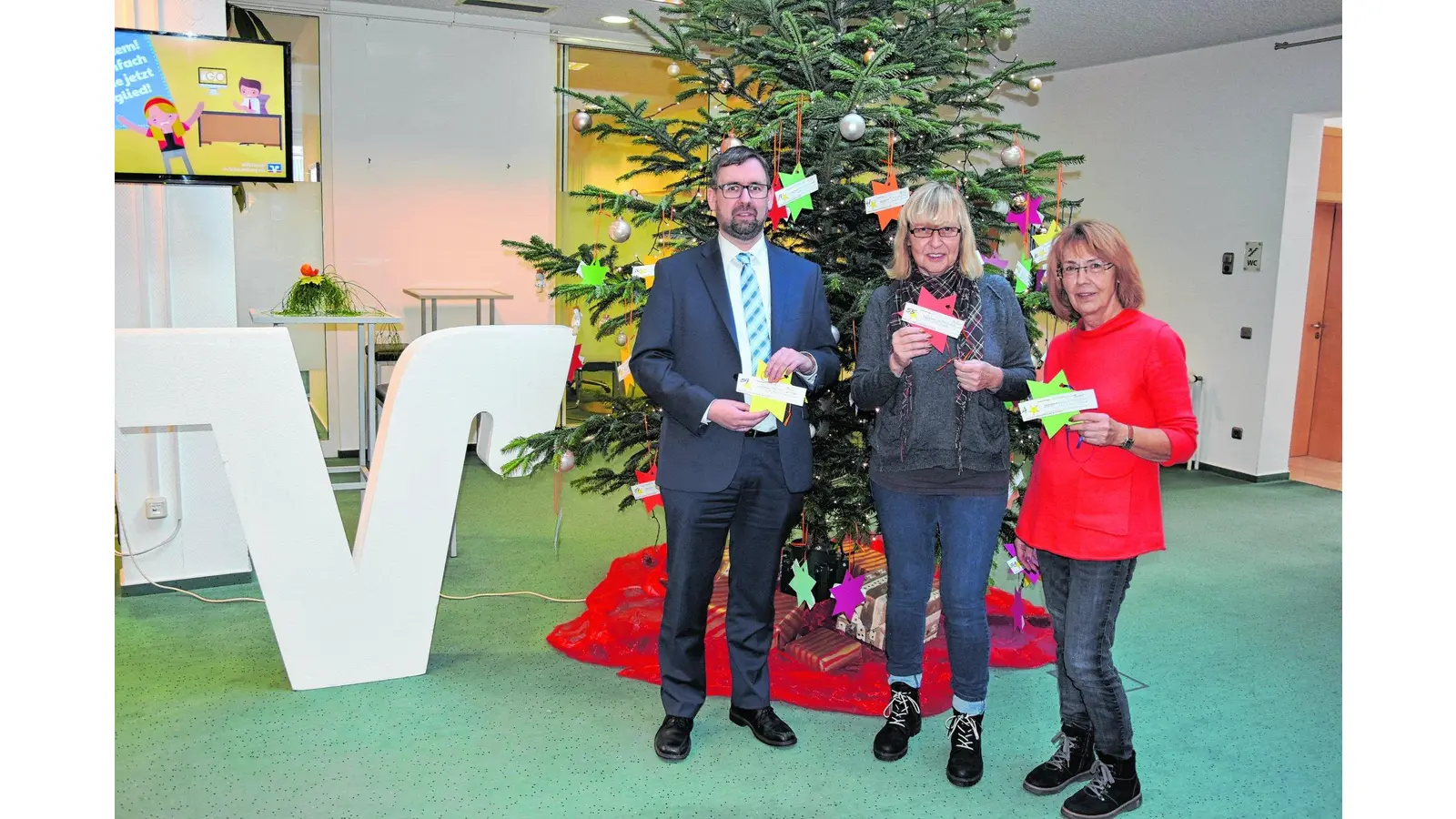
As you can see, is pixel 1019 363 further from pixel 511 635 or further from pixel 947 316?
pixel 511 635

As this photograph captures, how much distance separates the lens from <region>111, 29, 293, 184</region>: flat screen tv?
3715 mm

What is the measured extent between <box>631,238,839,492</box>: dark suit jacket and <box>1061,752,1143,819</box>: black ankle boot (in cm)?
105

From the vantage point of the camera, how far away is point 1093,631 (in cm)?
252

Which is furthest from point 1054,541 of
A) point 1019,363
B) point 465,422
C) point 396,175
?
point 396,175

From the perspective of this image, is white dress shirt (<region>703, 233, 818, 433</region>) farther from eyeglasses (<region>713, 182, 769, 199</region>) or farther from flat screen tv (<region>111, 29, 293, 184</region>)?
flat screen tv (<region>111, 29, 293, 184</region>)

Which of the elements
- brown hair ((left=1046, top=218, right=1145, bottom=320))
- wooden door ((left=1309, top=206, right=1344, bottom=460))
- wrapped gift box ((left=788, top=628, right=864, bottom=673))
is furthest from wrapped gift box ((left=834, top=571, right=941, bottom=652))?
wooden door ((left=1309, top=206, right=1344, bottom=460))

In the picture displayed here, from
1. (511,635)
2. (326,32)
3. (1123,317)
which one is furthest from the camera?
(326,32)

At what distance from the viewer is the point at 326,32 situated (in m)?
6.68

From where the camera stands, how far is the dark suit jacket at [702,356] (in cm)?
275

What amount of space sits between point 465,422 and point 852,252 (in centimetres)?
141

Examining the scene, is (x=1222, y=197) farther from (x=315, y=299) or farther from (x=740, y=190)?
(x=315, y=299)

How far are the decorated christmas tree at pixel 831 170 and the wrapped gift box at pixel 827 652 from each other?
0.21 metres

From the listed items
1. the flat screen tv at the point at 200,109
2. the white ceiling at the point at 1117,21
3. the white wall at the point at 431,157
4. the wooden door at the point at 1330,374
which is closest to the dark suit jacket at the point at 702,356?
A: the flat screen tv at the point at 200,109

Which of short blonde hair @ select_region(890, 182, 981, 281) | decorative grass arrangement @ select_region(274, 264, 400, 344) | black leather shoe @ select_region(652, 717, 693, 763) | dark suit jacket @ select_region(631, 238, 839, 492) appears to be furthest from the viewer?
decorative grass arrangement @ select_region(274, 264, 400, 344)
